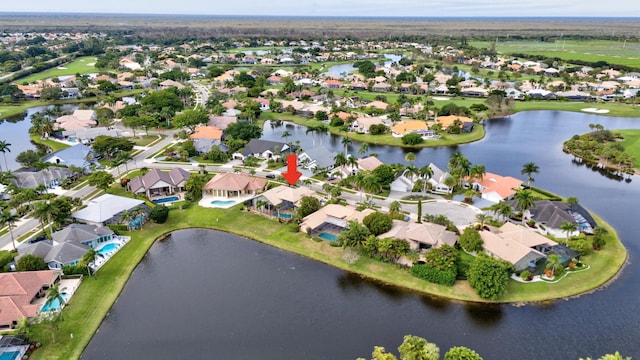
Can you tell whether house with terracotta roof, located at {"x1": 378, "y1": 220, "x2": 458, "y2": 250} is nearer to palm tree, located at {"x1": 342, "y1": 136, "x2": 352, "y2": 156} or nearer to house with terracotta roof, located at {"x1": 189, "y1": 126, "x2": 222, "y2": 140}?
palm tree, located at {"x1": 342, "y1": 136, "x2": 352, "y2": 156}

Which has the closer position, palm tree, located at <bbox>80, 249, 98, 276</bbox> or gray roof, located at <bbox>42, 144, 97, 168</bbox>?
palm tree, located at <bbox>80, 249, 98, 276</bbox>

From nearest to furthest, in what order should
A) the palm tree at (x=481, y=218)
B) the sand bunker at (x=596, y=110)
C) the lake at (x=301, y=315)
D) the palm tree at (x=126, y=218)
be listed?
the lake at (x=301, y=315), the palm tree at (x=481, y=218), the palm tree at (x=126, y=218), the sand bunker at (x=596, y=110)

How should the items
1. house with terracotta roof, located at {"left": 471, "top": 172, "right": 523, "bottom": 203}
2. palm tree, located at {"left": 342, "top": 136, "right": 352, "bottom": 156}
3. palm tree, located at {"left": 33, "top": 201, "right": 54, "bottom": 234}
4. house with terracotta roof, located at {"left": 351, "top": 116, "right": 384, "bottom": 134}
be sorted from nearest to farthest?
1. palm tree, located at {"left": 33, "top": 201, "right": 54, "bottom": 234}
2. house with terracotta roof, located at {"left": 471, "top": 172, "right": 523, "bottom": 203}
3. palm tree, located at {"left": 342, "top": 136, "right": 352, "bottom": 156}
4. house with terracotta roof, located at {"left": 351, "top": 116, "right": 384, "bottom": 134}

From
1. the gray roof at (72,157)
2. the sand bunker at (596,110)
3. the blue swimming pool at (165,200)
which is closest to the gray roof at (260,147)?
the blue swimming pool at (165,200)

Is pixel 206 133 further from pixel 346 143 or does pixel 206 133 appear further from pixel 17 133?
pixel 17 133

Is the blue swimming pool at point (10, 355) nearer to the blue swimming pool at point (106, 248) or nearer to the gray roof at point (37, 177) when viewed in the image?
the blue swimming pool at point (106, 248)

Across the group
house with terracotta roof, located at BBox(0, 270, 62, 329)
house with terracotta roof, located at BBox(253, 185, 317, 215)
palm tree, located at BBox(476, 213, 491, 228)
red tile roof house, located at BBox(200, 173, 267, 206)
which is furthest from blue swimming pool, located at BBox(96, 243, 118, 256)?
palm tree, located at BBox(476, 213, 491, 228)
